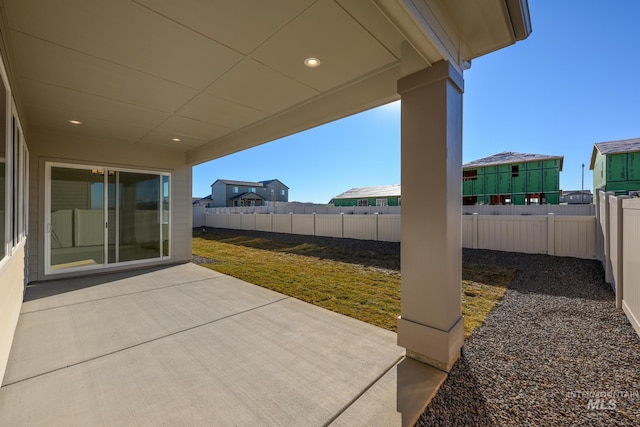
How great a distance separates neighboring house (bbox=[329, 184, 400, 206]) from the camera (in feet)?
78.6

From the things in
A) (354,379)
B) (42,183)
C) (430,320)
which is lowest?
(354,379)

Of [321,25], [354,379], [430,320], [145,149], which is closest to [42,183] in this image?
[145,149]

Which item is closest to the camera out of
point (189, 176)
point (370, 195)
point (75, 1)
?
point (75, 1)

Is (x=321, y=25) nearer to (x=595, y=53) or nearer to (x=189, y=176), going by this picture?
(x=189, y=176)

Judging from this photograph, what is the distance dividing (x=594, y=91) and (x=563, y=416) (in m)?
8.81

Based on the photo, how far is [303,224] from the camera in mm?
12078

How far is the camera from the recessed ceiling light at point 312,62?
8.55ft

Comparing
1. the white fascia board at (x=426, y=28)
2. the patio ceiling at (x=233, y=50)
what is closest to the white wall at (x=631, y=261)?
the patio ceiling at (x=233, y=50)

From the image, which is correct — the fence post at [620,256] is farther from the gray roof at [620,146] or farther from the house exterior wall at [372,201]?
the house exterior wall at [372,201]

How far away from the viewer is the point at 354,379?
6.49 feet

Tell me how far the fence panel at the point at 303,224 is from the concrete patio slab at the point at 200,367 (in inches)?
319

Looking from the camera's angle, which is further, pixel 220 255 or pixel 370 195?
pixel 370 195

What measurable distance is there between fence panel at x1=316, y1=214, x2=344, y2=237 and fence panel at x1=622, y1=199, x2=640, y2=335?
8.08 metres

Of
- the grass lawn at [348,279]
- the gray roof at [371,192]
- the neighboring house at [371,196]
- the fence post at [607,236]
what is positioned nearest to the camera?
the grass lawn at [348,279]
